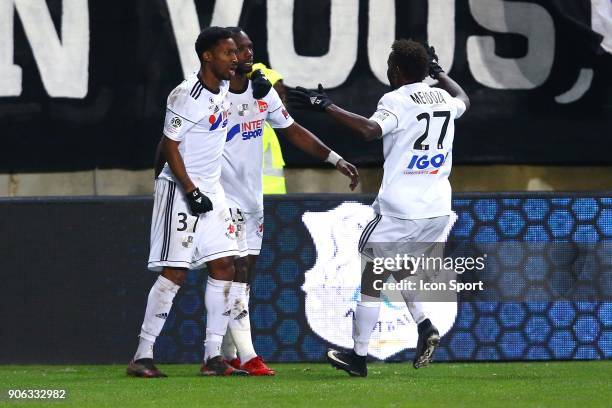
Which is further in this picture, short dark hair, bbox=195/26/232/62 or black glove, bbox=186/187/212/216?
short dark hair, bbox=195/26/232/62

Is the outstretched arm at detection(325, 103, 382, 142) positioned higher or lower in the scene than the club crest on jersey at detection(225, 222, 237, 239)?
higher

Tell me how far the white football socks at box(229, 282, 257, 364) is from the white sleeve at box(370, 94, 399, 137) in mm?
1354

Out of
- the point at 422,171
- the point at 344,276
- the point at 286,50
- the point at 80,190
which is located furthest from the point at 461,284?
the point at 80,190

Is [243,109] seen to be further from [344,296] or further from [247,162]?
[344,296]

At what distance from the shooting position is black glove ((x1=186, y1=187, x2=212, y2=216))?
307 inches

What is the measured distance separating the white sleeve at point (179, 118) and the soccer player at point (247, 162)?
40 centimetres

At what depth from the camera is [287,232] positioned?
9.16 m

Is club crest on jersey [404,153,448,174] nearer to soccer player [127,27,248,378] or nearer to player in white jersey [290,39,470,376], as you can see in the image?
player in white jersey [290,39,470,376]

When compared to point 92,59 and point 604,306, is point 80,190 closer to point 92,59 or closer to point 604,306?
point 92,59

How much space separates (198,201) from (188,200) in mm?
87

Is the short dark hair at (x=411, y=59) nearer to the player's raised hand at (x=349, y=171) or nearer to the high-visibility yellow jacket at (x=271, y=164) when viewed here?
the player's raised hand at (x=349, y=171)

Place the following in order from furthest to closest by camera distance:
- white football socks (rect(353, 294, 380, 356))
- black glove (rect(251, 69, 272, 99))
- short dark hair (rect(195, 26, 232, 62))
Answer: black glove (rect(251, 69, 272, 99))
short dark hair (rect(195, 26, 232, 62))
white football socks (rect(353, 294, 380, 356))

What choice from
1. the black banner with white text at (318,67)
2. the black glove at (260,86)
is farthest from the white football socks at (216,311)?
the black banner with white text at (318,67)
